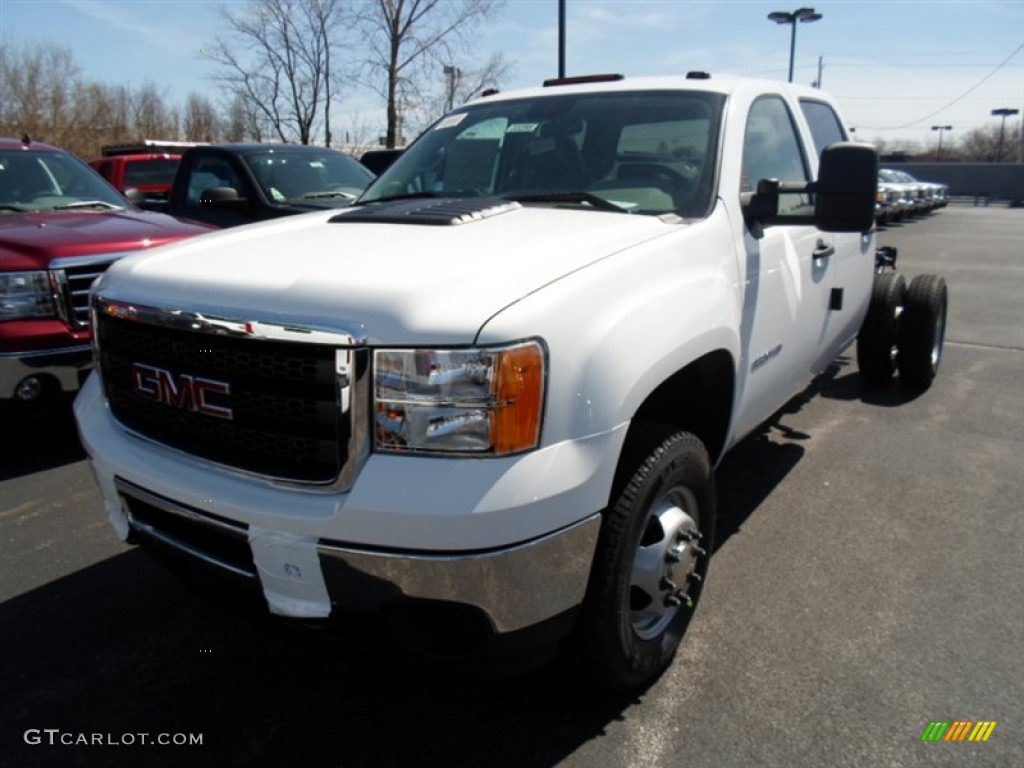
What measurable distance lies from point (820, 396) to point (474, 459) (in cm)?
482

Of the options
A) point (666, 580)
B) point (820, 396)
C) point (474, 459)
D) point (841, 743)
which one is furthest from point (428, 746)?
point (820, 396)

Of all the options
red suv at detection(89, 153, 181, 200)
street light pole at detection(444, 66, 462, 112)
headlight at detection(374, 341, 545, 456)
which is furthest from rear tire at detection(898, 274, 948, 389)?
street light pole at detection(444, 66, 462, 112)

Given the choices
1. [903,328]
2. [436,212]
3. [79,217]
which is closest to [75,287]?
[79,217]

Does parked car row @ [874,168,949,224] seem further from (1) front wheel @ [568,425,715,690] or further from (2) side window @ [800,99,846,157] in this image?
(1) front wheel @ [568,425,715,690]

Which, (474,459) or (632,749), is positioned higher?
(474,459)

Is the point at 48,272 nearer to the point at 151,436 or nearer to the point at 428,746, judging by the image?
the point at 151,436

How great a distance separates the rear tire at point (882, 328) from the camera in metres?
5.57

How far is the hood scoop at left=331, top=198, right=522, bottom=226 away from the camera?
270 centimetres

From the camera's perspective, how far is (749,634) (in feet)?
9.46

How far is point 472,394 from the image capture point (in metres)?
1.86

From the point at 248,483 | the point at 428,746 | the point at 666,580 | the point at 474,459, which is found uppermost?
the point at 474,459

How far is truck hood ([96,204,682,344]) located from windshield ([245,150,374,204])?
15.9 ft

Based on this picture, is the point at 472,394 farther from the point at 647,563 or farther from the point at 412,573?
the point at 647,563

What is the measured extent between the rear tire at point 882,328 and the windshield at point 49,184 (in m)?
5.59
